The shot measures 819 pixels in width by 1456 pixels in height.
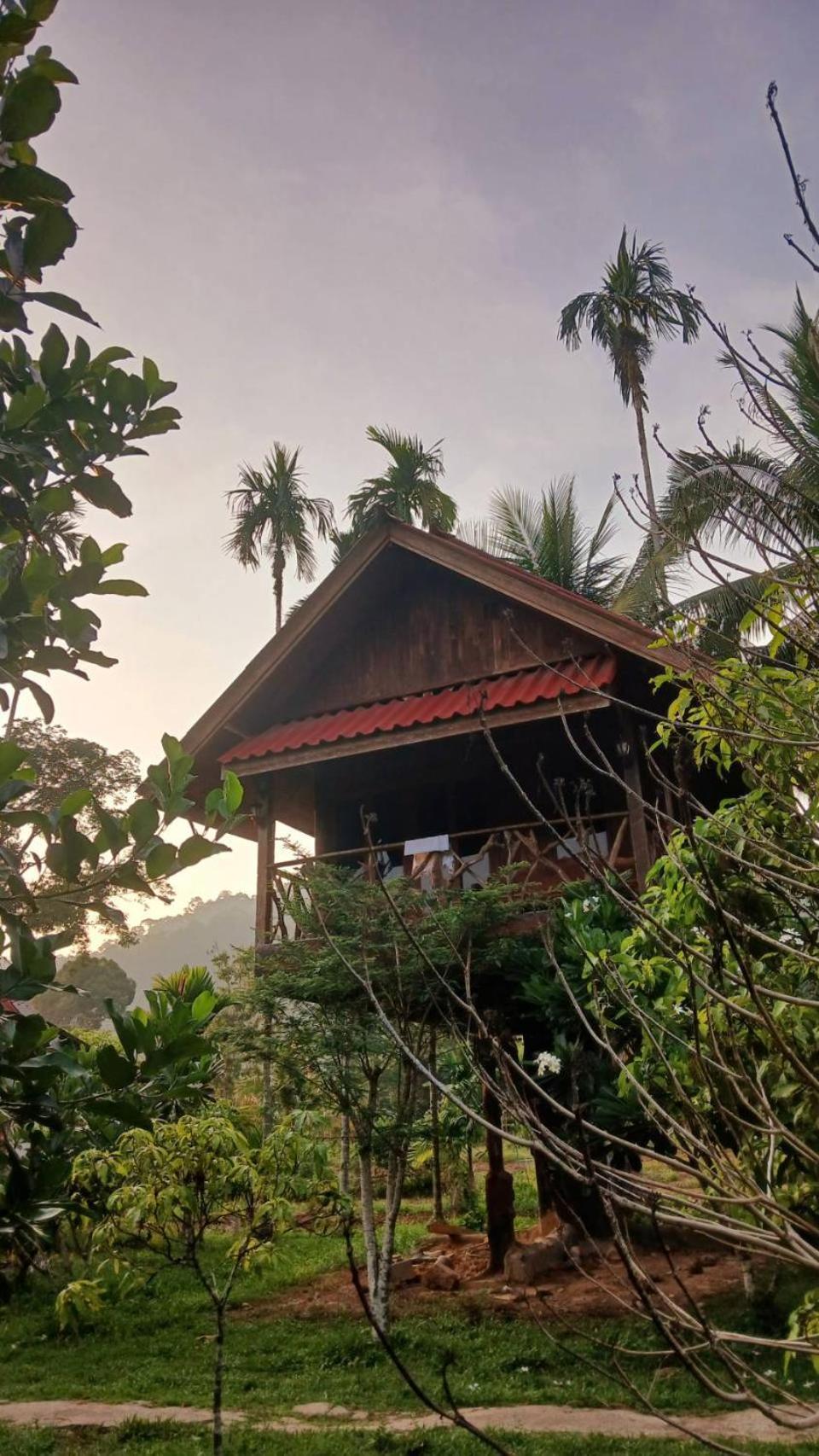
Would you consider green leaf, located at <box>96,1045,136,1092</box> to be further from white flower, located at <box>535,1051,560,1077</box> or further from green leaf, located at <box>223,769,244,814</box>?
white flower, located at <box>535,1051,560,1077</box>

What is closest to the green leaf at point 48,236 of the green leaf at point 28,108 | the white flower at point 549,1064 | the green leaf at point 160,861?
the green leaf at point 28,108

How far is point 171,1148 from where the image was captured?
584 centimetres

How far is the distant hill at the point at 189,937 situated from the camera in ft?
443

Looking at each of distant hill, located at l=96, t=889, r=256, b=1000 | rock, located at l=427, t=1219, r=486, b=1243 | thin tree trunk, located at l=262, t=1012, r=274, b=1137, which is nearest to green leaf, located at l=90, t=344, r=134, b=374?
thin tree trunk, located at l=262, t=1012, r=274, b=1137

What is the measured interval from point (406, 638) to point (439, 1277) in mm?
6972

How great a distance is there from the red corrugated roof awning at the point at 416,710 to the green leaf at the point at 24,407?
6.66 m

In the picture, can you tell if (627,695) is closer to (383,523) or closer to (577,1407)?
(383,523)

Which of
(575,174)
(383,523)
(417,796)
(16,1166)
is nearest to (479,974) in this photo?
(417,796)

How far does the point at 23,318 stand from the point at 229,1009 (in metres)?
9.42

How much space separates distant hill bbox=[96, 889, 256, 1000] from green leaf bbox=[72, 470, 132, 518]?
12708 cm

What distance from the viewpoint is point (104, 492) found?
2.56 metres

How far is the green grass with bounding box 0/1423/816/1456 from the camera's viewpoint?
5566 millimetres

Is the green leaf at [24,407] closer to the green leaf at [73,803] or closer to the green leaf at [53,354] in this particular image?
the green leaf at [53,354]

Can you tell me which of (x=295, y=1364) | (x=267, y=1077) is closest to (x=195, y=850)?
(x=295, y=1364)
